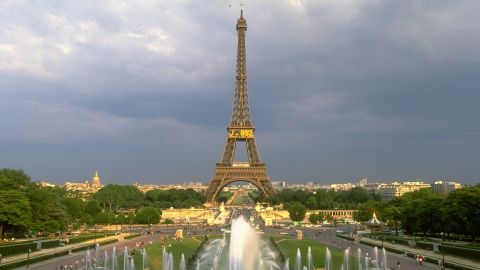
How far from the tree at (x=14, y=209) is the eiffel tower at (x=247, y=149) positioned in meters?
54.6

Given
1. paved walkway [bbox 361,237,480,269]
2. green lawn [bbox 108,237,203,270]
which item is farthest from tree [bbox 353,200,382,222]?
green lawn [bbox 108,237,203,270]

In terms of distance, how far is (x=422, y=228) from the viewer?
5688 centimetres

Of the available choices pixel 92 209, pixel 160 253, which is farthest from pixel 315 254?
pixel 92 209

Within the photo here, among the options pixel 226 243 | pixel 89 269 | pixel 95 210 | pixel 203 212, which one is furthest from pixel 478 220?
pixel 203 212

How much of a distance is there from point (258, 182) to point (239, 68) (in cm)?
2108

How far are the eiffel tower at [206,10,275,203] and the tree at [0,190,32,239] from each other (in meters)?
54.6

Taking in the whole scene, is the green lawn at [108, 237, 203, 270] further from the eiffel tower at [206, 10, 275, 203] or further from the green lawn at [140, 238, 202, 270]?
the eiffel tower at [206, 10, 275, 203]

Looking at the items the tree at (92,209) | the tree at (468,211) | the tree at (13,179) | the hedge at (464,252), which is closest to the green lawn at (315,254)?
the hedge at (464,252)

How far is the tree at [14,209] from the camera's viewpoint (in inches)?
1789

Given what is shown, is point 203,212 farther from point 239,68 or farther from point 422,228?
point 422,228

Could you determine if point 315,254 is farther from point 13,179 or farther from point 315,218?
point 315,218

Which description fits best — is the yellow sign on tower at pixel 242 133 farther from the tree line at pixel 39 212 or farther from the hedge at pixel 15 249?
the hedge at pixel 15 249

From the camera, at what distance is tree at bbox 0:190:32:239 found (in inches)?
1789

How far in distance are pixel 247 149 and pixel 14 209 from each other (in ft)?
201
